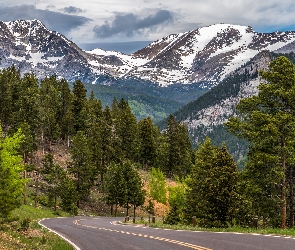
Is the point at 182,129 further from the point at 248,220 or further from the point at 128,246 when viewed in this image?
the point at 128,246

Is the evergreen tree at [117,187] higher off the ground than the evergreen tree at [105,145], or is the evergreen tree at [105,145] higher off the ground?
the evergreen tree at [105,145]

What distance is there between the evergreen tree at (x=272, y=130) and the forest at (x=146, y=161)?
73 millimetres

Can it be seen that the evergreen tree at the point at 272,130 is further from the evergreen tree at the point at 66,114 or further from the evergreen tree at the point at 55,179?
the evergreen tree at the point at 66,114

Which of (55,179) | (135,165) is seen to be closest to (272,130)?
(55,179)

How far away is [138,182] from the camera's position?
6612cm

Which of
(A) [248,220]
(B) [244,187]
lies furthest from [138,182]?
(B) [244,187]

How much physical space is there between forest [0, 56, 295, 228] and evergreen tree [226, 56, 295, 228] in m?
0.07

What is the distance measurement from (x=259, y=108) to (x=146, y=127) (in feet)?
204

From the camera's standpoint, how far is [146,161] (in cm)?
9469

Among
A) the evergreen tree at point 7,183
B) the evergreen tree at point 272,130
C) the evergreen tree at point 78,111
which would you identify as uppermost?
the evergreen tree at point 78,111

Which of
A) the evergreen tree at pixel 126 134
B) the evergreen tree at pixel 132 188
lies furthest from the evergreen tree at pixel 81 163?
the evergreen tree at pixel 126 134

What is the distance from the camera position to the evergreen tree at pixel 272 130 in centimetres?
2669

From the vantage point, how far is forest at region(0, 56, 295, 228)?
91.3 feet

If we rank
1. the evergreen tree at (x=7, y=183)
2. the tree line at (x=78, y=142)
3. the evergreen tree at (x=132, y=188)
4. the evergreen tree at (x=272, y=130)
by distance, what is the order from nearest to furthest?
the evergreen tree at (x=272, y=130), the evergreen tree at (x=7, y=183), the tree line at (x=78, y=142), the evergreen tree at (x=132, y=188)
